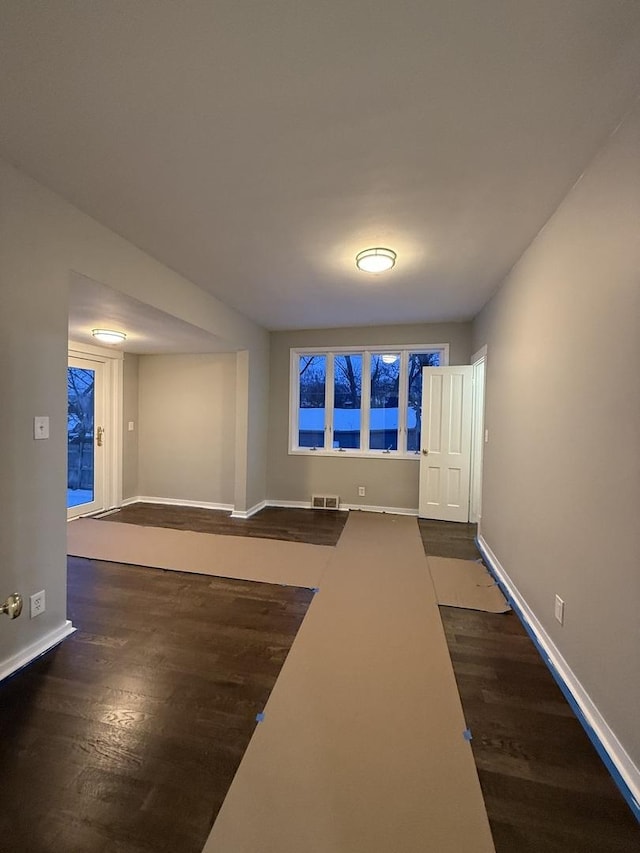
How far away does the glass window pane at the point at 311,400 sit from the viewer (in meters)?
5.20

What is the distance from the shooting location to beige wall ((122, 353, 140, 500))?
16.6ft

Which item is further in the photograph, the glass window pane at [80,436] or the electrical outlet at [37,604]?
the glass window pane at [80,436]

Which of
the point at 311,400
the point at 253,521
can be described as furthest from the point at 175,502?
the point at 311,400

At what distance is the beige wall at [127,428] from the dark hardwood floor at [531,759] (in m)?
4.78

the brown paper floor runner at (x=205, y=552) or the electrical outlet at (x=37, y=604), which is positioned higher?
the electrical outlet at (x=37, y=604)

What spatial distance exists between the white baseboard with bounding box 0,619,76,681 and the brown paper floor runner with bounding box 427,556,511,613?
2468mm

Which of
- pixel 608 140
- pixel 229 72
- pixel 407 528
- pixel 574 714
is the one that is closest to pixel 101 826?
pixel 574 714

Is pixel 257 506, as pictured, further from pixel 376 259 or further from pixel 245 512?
pixel 376 259

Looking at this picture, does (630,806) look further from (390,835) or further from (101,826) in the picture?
(101,826)

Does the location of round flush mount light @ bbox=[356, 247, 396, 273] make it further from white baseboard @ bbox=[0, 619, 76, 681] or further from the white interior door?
white baseboard @ bbox=[0, 619, 76, 681]

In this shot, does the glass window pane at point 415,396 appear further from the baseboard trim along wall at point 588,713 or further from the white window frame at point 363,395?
the baseboard trim along wall at point 588,713

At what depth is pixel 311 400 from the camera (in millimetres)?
5242

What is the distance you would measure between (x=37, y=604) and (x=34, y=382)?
1230 mm

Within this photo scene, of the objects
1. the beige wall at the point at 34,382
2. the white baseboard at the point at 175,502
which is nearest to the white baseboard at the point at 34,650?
the beige wall at the point at 34,382
